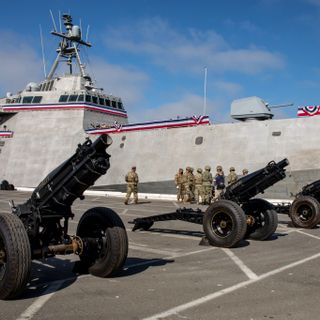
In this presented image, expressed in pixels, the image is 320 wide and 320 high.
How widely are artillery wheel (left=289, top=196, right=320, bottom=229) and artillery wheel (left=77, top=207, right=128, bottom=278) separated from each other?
709cm

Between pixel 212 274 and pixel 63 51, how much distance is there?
89.0 feet

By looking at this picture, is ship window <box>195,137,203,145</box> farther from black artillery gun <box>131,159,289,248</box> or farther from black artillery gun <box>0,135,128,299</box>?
black artillery gun <box>0,135,128,299</box>

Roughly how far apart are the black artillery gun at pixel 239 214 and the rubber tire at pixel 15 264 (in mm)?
4413

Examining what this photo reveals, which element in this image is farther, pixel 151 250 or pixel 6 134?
pixel 6 134

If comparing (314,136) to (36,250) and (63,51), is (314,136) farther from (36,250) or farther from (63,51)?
(63,51)

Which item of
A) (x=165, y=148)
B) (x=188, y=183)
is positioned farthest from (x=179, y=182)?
(x=165, y=148)

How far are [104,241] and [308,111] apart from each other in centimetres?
1423

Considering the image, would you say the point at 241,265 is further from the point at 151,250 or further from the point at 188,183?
the point at 188,183

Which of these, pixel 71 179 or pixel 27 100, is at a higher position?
pixel 27 100

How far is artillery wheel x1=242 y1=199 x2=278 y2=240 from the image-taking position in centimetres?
924

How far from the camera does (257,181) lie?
9.25 m

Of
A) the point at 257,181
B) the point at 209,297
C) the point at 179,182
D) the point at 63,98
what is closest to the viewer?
the point at 209,297

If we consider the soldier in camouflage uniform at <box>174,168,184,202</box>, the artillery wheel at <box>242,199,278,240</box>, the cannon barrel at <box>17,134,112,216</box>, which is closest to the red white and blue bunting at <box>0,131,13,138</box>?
the soldier in camouflage uniform at <box>174,168,184,202</box>

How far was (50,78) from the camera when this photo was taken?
30234 mm
